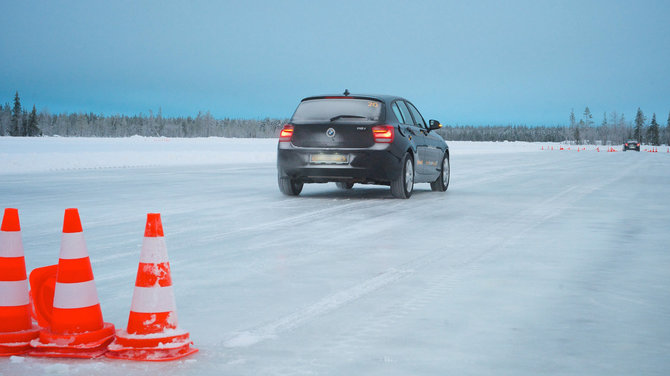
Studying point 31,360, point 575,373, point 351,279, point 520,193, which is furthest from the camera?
point 520,193

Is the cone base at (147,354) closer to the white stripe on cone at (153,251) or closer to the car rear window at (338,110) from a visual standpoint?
the white stripe on cone at (153,251)

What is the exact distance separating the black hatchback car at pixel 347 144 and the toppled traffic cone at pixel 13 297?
8.52 metres

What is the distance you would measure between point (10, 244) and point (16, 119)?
613ft

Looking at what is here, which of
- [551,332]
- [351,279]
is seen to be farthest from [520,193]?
[551,332]

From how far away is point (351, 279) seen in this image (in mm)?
6219

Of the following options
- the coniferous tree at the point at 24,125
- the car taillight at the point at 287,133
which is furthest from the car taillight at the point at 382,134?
the coniferous tree at the point at 24,125

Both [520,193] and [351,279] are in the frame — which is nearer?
[351,279]

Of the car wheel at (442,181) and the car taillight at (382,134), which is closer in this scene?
the car taillight at (382,134)

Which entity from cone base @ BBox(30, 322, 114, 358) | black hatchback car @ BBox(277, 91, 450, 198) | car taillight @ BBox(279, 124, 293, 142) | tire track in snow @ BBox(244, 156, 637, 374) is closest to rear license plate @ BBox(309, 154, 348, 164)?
black hatchback car @ BBox(277, 91, 450, 198)

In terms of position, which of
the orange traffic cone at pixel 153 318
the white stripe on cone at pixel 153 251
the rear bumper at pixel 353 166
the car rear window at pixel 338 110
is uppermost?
the car rear window at pixel 338 110

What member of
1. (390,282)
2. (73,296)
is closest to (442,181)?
(390,282)

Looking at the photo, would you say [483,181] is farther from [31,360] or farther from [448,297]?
[31,360]

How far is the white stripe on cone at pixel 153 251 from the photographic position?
437 cm

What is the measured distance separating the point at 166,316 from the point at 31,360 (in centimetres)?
71
